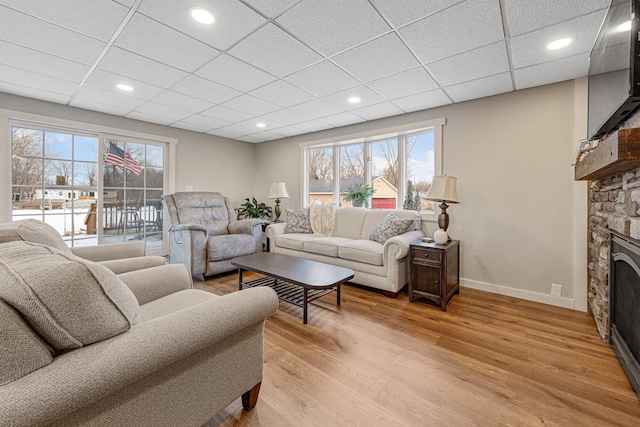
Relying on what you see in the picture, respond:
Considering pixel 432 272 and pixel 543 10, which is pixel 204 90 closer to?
pixel 543 10

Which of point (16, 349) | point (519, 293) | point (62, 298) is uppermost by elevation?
point (62, 298)

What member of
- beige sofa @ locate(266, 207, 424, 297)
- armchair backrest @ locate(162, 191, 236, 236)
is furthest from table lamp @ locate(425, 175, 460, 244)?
armchair backrest @ locate(162, 191, 236, 236)

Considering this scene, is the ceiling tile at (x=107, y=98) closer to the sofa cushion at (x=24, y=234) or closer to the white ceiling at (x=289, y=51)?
the white ceiling at (x=289, y=51)

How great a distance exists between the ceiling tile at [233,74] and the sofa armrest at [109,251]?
1.69m

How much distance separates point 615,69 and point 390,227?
7.28ft

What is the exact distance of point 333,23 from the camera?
74.7 inches

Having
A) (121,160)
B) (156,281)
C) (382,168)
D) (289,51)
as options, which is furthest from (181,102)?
(382,168)

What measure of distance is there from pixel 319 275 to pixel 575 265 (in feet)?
8.33

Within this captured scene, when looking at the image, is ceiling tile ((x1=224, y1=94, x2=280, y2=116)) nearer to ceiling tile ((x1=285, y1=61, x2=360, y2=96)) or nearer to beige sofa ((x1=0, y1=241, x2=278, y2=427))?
ceiling tile ((x1=285, y1=61, x2=360, y2=96))

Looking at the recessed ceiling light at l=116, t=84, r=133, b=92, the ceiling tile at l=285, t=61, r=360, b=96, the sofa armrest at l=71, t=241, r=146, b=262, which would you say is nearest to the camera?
the sofa armrest at l=71, t=241, r=146, b=262

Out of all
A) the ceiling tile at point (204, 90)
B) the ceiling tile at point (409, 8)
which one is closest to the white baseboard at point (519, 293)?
the ceiling tile at point (409, 8)

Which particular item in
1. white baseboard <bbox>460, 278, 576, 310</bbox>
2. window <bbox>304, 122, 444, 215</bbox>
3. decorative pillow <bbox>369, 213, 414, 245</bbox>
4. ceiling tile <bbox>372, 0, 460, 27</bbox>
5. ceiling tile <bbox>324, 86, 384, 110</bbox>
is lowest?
white baseboard <bbox>460, 278, 576, 310</bbox>

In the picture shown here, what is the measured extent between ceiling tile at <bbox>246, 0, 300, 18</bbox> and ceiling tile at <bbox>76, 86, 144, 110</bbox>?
7.92 ft

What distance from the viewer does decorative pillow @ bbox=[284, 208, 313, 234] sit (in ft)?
14.4
